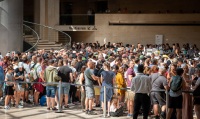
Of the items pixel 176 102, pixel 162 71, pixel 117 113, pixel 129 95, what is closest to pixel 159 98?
pixel 162 71

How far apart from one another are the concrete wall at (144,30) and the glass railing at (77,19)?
119cm

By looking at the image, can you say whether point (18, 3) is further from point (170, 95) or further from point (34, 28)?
point (170, 95)

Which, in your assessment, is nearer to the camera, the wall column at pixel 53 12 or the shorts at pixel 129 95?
the shorts at pixel 129 95

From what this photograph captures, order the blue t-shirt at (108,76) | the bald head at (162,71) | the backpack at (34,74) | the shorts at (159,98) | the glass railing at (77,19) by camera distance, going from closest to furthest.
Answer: the bald head at (162,71)
the shorts at (159,98)
the blue t-shirt at (108,76)
the backpack at (34,74)
the glass railing at (77,19)

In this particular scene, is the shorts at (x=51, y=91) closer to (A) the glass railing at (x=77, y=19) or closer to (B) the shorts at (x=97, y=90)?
(B) the shorts at (x=97, y=90)

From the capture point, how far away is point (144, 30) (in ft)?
125

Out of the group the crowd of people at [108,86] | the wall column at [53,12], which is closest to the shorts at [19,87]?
the crowd of people at [108,86]

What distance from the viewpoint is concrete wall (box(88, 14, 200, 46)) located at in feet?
124

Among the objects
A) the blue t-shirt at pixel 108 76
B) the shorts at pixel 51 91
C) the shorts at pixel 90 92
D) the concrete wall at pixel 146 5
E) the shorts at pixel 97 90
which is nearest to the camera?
the blue t-shirt at pixel 108 76

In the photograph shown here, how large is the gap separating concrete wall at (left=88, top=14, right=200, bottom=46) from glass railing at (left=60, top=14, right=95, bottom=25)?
1.19 meters

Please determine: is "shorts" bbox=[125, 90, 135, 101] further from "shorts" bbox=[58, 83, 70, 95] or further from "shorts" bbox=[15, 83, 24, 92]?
"shorts" bbox=[15, 83, 24, 92]

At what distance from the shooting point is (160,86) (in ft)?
45.5

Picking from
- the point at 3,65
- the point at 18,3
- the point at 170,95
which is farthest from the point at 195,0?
the point at 170,95

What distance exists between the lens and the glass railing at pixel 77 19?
38.7 meters
